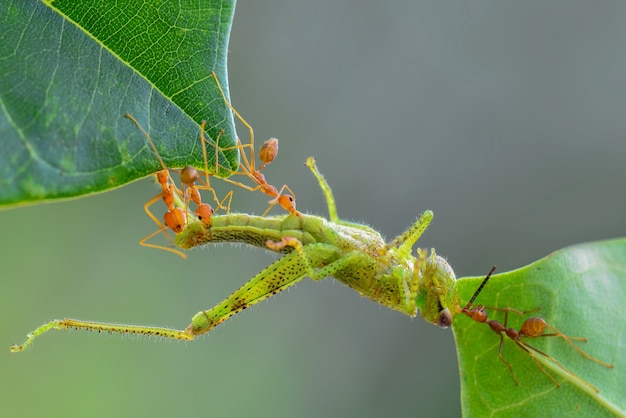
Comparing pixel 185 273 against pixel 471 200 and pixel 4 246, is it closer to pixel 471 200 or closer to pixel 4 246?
pixel 4 246

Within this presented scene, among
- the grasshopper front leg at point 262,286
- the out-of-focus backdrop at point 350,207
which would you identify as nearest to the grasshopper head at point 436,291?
the grasshopper front leg at point 262,286

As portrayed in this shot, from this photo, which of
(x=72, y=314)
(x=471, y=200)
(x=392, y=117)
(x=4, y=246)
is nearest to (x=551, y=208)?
(x=471, y=200)

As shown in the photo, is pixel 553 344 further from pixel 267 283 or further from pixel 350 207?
pixel 350 207

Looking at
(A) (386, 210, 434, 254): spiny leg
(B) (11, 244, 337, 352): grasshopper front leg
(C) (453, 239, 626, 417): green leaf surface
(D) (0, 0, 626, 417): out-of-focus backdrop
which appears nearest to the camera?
(C) (453, 239, 626, 417): green leaf surface

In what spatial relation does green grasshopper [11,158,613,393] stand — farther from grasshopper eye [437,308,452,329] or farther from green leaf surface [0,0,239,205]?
green leaf surface [0,0,239,205]

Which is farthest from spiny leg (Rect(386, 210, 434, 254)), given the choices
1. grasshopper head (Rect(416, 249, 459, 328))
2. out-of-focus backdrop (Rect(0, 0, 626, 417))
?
out-of-focus backdrop (Rect(0, 0, 626, 417))

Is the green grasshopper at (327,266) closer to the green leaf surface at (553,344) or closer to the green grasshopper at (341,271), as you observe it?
the green grasshopper at (341,271)
